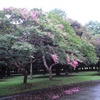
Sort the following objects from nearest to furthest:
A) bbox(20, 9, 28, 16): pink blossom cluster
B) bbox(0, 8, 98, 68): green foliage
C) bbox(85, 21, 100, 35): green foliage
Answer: bbox(0, 8, 98, 68): green foliage
bbox(20, 9, 28, 16): pink blossom cluster
bbox(85, 21, 100, 35): green foliage

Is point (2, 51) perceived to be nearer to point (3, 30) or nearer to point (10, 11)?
point (3, 30)

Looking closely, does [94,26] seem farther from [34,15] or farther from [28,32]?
[28,32]

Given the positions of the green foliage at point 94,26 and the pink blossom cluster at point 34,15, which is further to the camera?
the green foliage at point 94,26

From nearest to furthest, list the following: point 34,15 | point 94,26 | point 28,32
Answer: point 28,32 → point 34,15 → point 94,26

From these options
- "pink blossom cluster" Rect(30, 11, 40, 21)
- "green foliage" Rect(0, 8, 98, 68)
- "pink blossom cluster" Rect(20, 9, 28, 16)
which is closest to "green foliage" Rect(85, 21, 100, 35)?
"green foliage" Rect(0, 8, 98, 68)

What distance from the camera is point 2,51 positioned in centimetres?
1201

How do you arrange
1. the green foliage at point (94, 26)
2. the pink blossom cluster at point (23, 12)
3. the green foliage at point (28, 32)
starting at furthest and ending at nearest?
1. the green foliage at point (94, 26)
2. the pink blossom cluster at point (23, 12)
3. the green foliage at point (28, 32)

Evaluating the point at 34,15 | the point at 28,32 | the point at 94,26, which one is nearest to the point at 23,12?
the point at 34,15

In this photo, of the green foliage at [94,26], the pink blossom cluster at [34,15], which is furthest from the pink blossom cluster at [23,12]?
the green foliage at [94,26]

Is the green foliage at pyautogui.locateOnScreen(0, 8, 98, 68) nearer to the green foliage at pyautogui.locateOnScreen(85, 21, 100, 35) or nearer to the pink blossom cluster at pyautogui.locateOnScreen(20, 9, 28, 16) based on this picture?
the pink blossom cluster at pyautogui.locateOnScreen(20, 9, 28, 16)

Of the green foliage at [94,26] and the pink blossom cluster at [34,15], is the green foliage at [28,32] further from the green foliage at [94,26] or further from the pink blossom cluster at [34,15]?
the green foliage at [94,26]

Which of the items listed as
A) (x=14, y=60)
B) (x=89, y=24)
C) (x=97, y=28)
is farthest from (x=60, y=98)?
(x=89, y=24)

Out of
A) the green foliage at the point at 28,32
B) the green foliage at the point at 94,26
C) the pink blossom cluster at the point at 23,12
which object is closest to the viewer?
the green foliage at the point at 28,32

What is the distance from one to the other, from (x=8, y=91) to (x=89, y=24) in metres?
35.1
